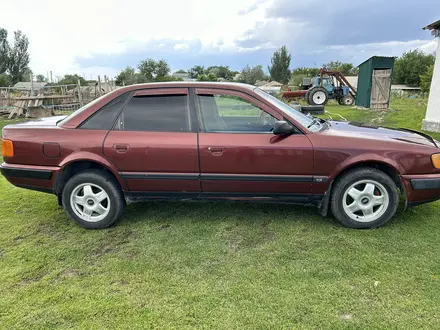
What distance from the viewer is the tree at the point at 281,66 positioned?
6881 centimetres

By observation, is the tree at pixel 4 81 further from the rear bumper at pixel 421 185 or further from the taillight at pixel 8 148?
the rear bumper at pixel 421 185

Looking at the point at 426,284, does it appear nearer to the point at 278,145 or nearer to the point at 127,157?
the point at 278,145

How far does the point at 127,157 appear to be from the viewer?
11.1 ft

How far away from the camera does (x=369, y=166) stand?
337 centimetres

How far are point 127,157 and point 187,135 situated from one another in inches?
26.1

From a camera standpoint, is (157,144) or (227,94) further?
(227,94)

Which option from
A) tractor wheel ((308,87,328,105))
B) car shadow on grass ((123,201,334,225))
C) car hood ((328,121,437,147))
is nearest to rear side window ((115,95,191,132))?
car shadow on grass ((123,201,334,225))

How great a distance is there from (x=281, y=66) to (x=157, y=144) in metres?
70.2

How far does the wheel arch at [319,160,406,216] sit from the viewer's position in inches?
129

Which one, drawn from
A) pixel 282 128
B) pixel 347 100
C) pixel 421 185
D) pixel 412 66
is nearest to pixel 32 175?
pixel 282 128

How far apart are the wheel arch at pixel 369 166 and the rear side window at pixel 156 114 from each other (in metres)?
1.59

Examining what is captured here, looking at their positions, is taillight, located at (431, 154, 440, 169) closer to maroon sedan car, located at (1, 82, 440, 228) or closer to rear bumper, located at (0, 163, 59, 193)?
maroon sedan car, located at (1, 82, 440, 228)

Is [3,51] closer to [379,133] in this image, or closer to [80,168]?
[80,168]

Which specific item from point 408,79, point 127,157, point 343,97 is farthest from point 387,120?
point 408,79
